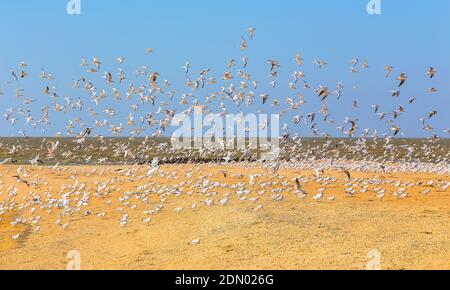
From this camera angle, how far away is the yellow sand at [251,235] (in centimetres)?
1338

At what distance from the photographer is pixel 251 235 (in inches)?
617

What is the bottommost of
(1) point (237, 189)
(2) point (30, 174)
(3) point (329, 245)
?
(2) point (30, 174)

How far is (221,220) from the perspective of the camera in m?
18.1

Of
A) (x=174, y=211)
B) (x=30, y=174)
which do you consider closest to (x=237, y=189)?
(x=174, y=211)

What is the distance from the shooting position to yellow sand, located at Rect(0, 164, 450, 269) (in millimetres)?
13375

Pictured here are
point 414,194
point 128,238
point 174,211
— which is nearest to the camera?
point 128,238
